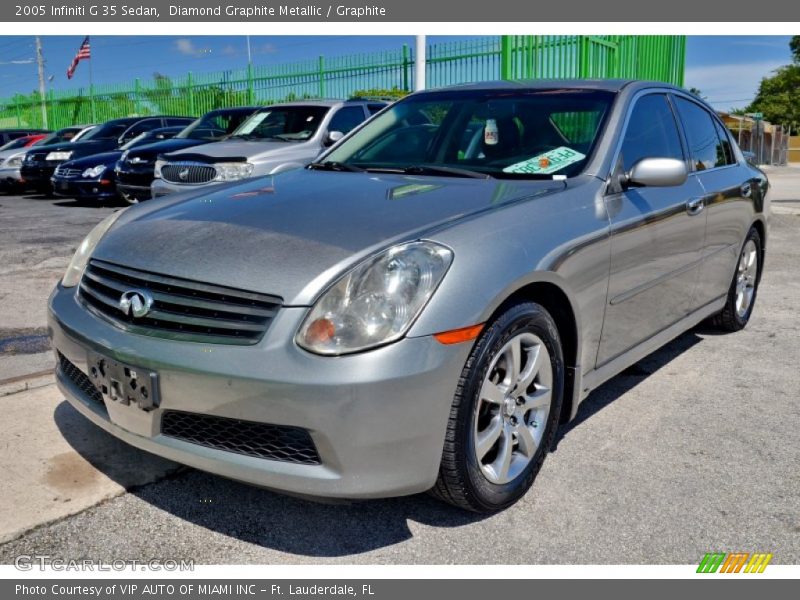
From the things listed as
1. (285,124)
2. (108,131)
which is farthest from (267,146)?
(108,131)

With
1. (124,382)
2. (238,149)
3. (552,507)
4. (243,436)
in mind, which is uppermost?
(238,149)

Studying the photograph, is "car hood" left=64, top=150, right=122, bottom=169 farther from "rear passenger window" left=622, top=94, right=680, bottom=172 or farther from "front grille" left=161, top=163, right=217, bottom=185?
"rear passenger window" left=622, top=94, right=680, bottom=172

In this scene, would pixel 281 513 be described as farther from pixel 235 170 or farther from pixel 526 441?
pixel 235 170

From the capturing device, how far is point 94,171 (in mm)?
12211

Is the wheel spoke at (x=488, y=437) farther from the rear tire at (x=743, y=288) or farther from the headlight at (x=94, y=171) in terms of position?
the headlight at (x=94, y=171)

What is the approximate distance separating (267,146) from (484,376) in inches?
278

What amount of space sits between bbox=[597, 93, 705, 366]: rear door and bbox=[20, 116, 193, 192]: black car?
1235cm

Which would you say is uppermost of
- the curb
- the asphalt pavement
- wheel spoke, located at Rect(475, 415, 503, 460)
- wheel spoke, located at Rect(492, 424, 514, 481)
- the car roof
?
the car roof

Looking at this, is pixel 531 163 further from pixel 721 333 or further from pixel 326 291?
pixel 721 333

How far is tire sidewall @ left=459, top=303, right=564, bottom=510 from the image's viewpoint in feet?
8.18

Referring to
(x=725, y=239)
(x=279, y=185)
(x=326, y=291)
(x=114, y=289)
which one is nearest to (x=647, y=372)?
(x=725, y=239)

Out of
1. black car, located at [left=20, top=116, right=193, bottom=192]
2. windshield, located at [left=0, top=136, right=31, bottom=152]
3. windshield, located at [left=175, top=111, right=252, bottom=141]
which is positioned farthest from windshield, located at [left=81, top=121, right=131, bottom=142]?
windshield, located at [left=175, top=111, right=252, bottom=141]

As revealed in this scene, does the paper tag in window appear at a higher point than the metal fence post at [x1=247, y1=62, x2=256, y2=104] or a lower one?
lower

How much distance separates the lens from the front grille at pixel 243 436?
92.7 inches
